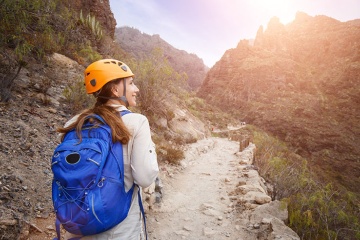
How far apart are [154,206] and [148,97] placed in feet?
17.2

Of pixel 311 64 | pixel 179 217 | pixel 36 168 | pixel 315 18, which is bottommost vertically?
pixel 179 217

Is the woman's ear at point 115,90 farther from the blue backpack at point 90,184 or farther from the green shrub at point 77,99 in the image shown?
the green shrub at point 77,99

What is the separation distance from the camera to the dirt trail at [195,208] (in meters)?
3.44

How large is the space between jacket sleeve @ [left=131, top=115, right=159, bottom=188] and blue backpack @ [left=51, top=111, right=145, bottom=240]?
0.08 m

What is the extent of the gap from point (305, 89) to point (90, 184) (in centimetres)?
5823

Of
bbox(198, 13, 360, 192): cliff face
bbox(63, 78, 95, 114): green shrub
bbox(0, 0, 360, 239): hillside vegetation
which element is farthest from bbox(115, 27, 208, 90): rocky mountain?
bbox(63, 78, 95, 114): green shrub

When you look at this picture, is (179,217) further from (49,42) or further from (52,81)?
(49,42)

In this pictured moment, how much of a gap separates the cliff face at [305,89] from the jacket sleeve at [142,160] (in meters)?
32.2

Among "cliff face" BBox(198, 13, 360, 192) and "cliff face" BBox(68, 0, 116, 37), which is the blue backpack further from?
"cliff face" BBox(198, 13, 360, 192)

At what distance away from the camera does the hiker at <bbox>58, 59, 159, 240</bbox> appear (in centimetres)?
123

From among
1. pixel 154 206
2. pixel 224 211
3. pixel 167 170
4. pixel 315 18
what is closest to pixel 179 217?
pixel 154 206

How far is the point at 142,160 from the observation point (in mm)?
1235

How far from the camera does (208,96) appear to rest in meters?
57.8

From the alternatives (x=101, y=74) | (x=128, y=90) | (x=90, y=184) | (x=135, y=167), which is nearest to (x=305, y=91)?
(x=128, y=90)
